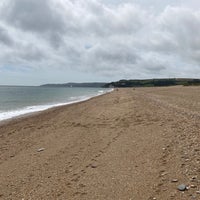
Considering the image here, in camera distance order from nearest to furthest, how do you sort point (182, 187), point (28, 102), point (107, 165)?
point (182, 187) < point (107, 165) < point (28, 102)

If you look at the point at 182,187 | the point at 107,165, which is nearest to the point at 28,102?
the point at 107,165

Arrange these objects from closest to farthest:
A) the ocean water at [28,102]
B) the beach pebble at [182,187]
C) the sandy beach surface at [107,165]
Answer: the beach pebble at [182,187], the sandy beach surface at [107,165], the ocean water at [28,102]

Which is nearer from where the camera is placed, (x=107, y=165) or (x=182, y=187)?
(x=182, y=187)

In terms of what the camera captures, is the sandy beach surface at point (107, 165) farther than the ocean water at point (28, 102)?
No

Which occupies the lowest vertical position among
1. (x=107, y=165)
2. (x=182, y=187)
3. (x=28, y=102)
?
(x=28, y=102)

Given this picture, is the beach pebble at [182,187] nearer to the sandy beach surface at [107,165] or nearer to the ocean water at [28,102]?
the sandy beach surface at [107,165]

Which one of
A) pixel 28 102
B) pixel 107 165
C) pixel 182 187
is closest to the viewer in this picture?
pixel 182 187

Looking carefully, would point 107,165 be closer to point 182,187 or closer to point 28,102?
point 182,187

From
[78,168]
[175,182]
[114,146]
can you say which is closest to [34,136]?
[114,146]

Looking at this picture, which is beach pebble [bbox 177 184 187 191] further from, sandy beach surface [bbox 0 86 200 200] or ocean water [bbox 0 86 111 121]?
ocean water [bbox 0 86 111 121]

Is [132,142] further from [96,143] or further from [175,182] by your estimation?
[175,182]

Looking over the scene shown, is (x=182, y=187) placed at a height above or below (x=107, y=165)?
above

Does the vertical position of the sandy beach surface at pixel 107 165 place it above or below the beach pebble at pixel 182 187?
below

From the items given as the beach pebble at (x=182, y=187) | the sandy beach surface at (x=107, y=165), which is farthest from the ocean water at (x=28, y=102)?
the beach pebble at (x=182, y=187)
